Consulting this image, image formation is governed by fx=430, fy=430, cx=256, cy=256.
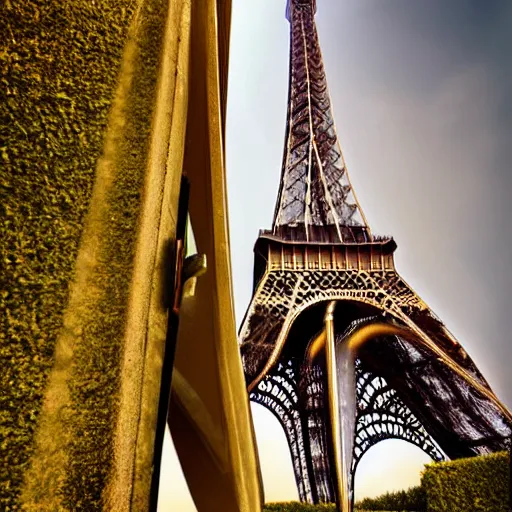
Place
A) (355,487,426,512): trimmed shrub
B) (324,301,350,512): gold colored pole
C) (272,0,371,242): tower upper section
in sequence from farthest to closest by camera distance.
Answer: (272,0,371,242): tower upper section → (355,487,426,512): trimmed shrub → (324,301,350,512): gold colored pole

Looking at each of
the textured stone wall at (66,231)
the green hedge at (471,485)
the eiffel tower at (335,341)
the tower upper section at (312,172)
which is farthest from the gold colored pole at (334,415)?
the textured stone wall at (66,231)

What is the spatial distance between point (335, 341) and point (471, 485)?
4877 millimetres

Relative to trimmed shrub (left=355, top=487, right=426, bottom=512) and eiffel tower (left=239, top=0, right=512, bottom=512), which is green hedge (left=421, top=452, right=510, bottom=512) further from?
trimmed shrub (left=355, top=487, right=426, bottom=512)

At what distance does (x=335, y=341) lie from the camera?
10.5 meters

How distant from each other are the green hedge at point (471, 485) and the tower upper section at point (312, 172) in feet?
19.9

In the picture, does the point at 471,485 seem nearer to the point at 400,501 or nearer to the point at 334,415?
the point at 334,415

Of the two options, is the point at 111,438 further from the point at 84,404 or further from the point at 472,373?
the point at 472,373

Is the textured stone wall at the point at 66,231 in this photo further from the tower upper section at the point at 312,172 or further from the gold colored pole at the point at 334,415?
the tower upper section at the point at 312,172

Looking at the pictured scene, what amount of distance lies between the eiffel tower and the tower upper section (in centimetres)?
4

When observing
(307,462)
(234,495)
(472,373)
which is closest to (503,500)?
(472,373)

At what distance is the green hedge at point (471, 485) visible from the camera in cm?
570

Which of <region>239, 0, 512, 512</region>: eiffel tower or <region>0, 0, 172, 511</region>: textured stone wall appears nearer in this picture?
<region>0, 0, 172, 511</region>: textured stone wall

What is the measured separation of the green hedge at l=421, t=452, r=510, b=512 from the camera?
5.70 m

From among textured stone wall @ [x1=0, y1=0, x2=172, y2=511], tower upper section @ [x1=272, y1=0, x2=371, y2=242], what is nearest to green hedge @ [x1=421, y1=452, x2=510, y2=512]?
tower upper section @ [x1=272, y1=0, x2=371, y2=242]
